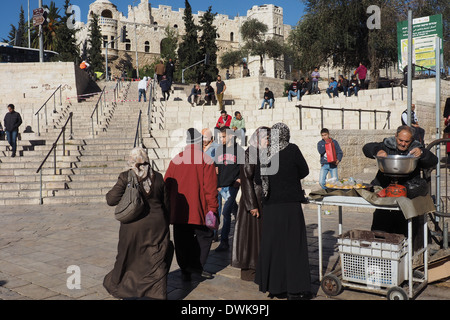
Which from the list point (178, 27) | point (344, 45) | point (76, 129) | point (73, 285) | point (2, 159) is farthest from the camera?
point (178, 27)

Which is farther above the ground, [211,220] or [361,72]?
[361,72]

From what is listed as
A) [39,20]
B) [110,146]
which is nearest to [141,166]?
[110,146]

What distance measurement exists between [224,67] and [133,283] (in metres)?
62.4

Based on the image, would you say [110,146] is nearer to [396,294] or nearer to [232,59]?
[396,294]

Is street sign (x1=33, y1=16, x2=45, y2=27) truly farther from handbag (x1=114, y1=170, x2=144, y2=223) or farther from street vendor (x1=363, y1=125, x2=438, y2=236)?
street vendor (x1=363, y1=125, x2=438, y2=236)

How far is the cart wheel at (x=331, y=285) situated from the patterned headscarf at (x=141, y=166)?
6.23 ft

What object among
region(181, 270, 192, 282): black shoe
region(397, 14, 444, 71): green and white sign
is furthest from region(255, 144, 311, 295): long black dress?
region(397, 14, 444, 71): green and white sign

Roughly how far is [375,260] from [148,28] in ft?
245

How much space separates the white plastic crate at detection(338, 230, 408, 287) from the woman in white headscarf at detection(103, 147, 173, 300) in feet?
5.67

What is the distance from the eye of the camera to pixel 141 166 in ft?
12.4

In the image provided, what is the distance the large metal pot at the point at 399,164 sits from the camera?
3891 mm

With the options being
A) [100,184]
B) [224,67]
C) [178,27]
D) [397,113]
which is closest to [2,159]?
[100,184]
